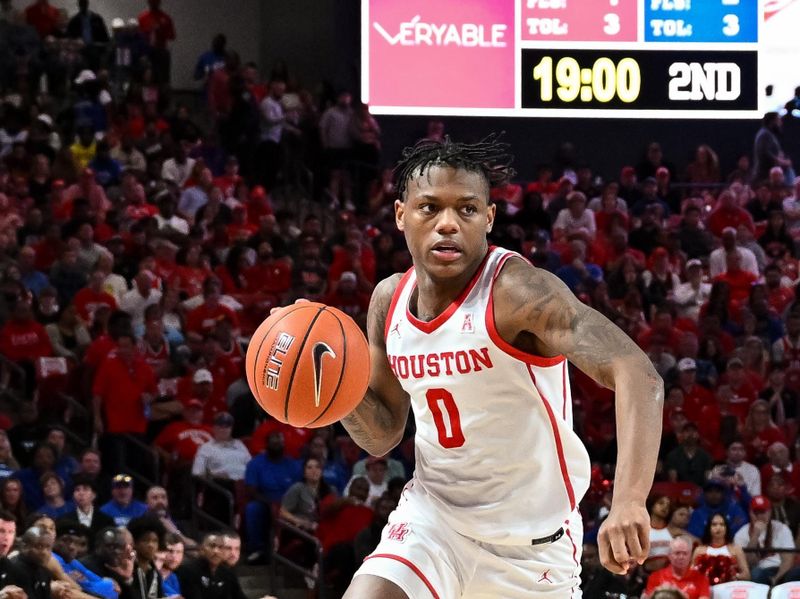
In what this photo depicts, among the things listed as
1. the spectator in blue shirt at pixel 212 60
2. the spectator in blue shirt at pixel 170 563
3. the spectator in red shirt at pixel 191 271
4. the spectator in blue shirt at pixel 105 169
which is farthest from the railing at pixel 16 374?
the spectator in blue shirt at pixel 212 60

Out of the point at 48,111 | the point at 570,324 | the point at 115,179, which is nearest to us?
the point at 570,324

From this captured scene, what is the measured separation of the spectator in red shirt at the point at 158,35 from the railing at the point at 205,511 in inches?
264

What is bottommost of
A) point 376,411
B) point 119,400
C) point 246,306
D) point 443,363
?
point 119,400

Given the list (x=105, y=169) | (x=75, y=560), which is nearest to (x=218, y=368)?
(x=75, y=560)

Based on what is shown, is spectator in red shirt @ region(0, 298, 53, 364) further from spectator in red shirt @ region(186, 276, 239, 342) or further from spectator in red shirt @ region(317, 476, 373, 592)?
spectator in red shirt @ region(317, 476, 373, 592)

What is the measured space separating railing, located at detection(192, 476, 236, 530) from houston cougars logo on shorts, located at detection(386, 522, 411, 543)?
584 cm

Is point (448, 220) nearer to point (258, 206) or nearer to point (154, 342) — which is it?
point (154, 342)

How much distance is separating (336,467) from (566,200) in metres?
4.56

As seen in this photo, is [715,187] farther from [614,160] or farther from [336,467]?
[336,467]

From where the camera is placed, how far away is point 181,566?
897 centimetres

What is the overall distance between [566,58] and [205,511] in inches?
178

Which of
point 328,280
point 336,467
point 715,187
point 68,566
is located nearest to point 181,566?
point 68,566

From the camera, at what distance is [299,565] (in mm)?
10258

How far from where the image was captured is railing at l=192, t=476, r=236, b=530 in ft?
33.2
